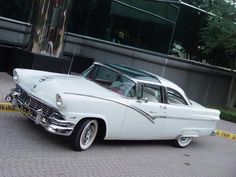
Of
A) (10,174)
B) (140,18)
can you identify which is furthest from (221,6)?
(10,174)

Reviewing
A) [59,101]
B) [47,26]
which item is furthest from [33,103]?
[47,26]

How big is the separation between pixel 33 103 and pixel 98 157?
1.42m

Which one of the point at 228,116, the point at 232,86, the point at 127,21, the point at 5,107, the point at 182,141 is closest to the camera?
the point at 5,107

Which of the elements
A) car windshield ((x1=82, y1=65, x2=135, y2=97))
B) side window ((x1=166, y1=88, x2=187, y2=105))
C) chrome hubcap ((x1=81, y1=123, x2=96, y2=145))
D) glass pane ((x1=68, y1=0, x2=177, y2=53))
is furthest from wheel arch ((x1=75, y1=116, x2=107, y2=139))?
glass pane ((x1=68, y1=0, x2=177, y2=53))

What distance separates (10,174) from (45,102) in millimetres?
1757

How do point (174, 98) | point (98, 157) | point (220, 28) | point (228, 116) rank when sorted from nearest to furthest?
point (98, 157), point (174, 98), point (228, 116), point (220, 28)

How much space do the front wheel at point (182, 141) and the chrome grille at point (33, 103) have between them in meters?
3.25

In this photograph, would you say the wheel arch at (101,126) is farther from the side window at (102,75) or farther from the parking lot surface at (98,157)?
the side window at (102,75)

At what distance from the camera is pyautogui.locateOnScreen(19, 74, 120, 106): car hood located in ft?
22.9

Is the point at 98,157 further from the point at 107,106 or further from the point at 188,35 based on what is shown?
the point at 188,35

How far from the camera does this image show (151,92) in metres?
8.31

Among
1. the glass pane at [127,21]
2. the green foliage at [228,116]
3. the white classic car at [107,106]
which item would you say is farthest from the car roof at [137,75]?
the glass pane at [127,21]

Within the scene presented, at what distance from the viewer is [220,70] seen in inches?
732

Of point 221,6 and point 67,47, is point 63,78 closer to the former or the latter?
point 67,47
